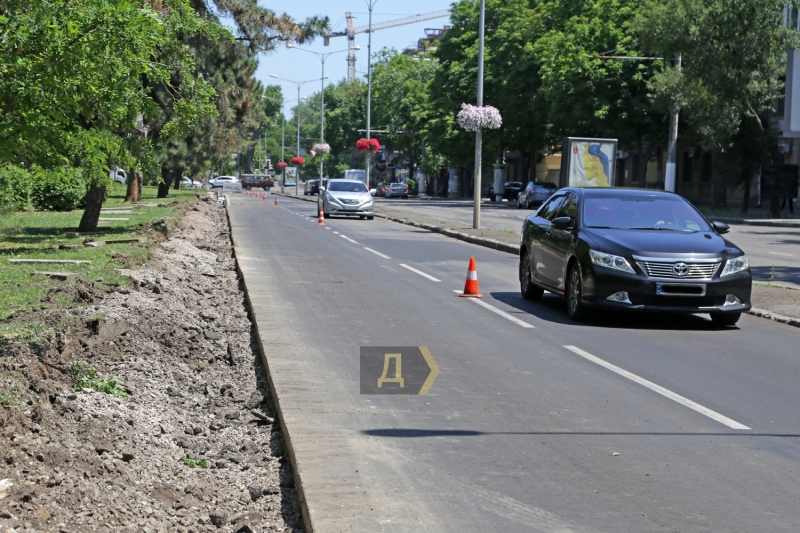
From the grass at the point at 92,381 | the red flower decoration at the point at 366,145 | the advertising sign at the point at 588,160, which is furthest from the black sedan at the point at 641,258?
the red flower decoration at the point at 366,145

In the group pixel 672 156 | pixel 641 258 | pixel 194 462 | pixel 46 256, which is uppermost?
pixel 672 156

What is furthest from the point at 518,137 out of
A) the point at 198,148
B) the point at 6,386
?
the point at 6,386

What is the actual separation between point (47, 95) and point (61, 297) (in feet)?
7.99

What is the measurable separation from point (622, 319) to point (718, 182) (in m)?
39.7

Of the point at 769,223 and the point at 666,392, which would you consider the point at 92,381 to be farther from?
the point at 769,223

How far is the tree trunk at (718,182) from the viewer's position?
48500 millimetres

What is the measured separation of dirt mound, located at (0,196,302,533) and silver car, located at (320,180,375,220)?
2758 centimetres

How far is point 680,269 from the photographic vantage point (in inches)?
443

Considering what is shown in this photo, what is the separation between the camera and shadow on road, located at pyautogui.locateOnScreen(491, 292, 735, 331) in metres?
11.8

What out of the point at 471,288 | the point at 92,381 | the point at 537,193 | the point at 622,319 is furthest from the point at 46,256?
the point at 537,193

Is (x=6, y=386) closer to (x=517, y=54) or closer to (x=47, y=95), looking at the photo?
(x=47, y=95)

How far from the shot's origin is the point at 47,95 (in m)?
9.26

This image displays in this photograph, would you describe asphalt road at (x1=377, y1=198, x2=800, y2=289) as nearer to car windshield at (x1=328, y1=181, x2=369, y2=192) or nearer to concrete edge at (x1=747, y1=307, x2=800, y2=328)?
concrete edge at (x1=747, y1=307, x2=800, y2=328)

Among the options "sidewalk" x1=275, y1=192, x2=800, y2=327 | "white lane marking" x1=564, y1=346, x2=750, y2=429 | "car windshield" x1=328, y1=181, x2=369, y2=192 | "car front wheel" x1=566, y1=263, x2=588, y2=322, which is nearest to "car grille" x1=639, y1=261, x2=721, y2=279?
"car front wheel" x1=566, y1=263, x2=588, y2=322
